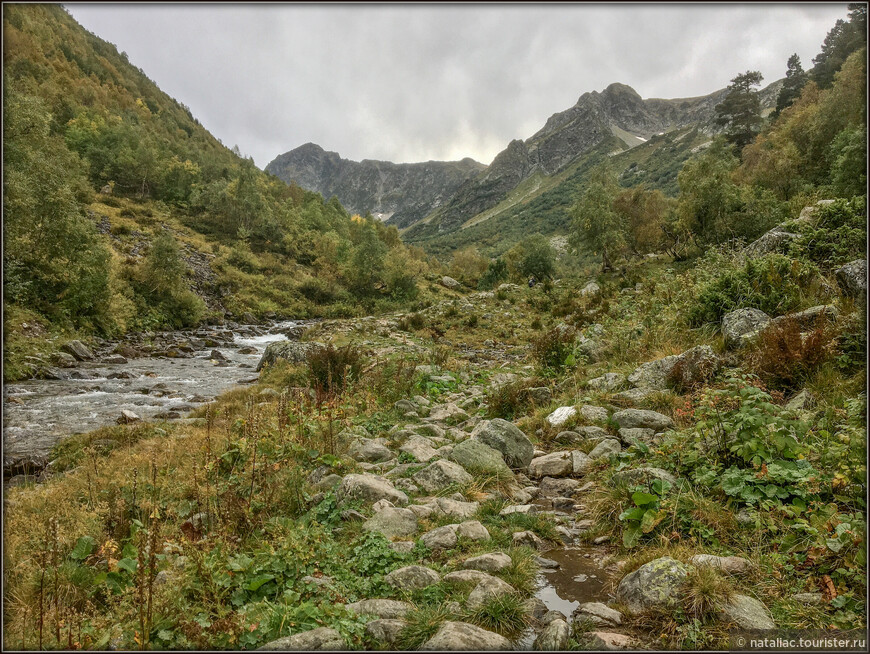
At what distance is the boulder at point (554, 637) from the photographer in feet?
8.46

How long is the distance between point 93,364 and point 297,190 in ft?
273

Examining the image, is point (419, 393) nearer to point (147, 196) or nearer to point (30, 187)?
point (30, 187)

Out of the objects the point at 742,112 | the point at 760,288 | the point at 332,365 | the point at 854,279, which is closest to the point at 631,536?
the point at 854,279

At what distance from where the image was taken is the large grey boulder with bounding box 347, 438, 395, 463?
600 cm

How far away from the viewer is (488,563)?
337cm

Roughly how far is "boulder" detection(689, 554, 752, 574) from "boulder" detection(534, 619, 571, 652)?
124cm

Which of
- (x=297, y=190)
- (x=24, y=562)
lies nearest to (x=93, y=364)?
(x=24, y=562)

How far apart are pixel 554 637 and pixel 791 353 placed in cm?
524

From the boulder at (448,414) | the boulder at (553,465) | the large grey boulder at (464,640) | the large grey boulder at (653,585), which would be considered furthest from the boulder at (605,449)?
the large grey boulder at (464,640)

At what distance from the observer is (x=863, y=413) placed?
3836 mm

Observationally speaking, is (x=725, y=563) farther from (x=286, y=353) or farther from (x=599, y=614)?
(x=286, y=353)

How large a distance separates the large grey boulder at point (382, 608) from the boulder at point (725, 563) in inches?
88.6

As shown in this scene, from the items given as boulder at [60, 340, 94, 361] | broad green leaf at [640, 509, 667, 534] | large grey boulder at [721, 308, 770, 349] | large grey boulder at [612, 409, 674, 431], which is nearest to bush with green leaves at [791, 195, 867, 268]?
large grey boulder at [721, 308, 770, 349]

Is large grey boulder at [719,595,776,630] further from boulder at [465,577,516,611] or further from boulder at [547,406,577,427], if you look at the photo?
boulder at [547,406,577,427]
